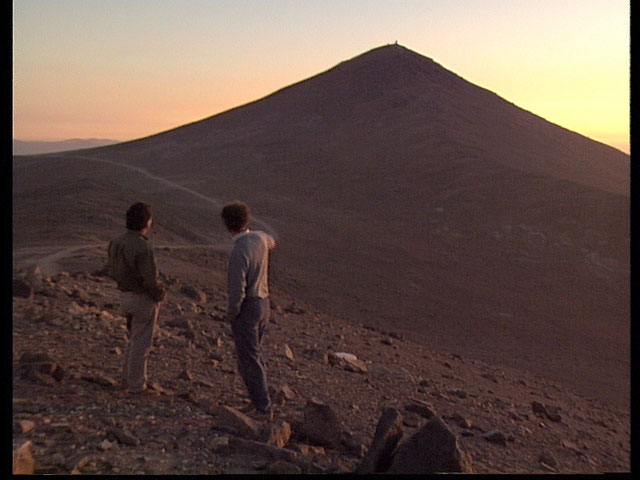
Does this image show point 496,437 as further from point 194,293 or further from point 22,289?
point 194,293

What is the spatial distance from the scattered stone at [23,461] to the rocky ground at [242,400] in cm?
1

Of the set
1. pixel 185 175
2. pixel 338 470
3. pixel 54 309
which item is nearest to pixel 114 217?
pixel 54 309

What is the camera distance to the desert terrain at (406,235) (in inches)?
431

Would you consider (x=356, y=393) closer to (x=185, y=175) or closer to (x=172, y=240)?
(x=172, y=240)

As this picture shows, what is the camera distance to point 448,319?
16.6 m

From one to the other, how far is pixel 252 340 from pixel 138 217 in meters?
1.33

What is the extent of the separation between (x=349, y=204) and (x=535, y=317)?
16.8m

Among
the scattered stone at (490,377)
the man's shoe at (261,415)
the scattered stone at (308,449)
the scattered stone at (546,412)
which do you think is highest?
the man's shoe at (261,415)

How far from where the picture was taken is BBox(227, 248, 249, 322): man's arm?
502 cm

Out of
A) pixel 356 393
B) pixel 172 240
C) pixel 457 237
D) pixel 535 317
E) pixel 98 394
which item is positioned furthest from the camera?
pixel 457 237

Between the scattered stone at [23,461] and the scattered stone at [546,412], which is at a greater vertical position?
the scattered stone at [23,461]

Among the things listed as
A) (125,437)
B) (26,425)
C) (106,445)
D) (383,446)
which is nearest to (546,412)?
(383,446)

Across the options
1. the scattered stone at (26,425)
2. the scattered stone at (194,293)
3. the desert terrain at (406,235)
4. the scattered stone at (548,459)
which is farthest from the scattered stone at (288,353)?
the scattered stone at (26,425)

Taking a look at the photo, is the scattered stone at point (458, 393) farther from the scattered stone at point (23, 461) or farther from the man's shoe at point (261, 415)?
the scattered stone at point (23, 461)
